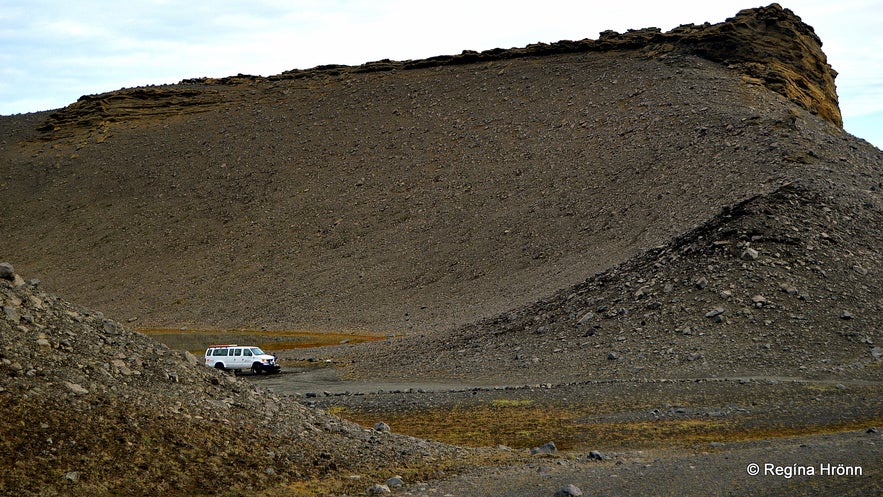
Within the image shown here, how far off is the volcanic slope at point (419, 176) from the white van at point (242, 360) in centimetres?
1234

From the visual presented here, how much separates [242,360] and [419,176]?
1395 inches

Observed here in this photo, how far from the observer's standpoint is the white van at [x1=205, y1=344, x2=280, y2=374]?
38.7m

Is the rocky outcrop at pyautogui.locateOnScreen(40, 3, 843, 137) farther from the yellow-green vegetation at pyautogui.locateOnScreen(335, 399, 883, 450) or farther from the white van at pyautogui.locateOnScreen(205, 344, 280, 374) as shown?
the yellow-green vegetation at pyautogui.locateOnScreen(335, 399, 883, 450)

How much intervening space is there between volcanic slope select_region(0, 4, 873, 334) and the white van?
12.3 meters

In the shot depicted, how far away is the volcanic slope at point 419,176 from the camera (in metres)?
54.1

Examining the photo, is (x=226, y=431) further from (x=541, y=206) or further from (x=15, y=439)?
(x=541, y=206)

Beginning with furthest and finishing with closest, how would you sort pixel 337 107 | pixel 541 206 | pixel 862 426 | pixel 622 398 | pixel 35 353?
1. pixel 337 107
2. pixel 541 206
3. pixel 622 398
4. pixel 862 426
5. pixel 35 353

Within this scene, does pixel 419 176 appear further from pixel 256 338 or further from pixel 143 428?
pixel 143 428

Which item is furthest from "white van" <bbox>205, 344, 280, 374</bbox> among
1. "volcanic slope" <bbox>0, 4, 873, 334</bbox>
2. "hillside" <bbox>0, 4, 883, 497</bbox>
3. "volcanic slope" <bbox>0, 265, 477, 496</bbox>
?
"volcanic slope" <bbox>0, 265, 477, 496</bbox>

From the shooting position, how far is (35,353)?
15.0 meters

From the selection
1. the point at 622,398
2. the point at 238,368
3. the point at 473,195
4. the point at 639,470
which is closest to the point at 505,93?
the point at 473,195

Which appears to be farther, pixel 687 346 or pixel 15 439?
pixel 687 346

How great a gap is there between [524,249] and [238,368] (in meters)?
23.1

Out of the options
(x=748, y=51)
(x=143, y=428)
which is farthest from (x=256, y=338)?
(x=748, y=51)
